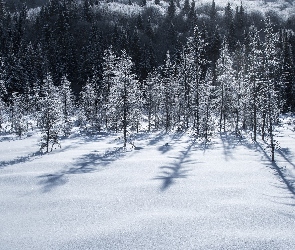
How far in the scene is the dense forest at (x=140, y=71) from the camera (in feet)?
102

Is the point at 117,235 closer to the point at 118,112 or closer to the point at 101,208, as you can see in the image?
the point at 101,208

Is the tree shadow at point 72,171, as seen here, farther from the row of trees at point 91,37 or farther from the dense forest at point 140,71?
the row of trees at point 91,37

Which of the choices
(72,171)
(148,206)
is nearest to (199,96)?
(72,171)

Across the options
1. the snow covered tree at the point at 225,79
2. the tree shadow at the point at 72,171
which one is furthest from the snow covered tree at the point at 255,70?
the tree shadow at the point at 72,171

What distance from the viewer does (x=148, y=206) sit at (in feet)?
35.4

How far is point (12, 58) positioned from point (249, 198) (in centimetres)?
9014

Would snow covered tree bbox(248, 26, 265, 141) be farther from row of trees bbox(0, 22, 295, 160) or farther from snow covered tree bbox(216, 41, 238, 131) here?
snow covered tree bbox(216, 41, 238, 131)

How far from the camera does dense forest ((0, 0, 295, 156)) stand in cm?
3122

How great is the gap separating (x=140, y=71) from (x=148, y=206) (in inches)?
3572

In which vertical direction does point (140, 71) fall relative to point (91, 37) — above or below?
below

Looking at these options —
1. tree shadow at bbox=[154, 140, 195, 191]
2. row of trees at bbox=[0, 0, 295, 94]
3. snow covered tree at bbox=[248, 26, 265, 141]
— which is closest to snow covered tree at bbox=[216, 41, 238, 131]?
snow covered tree at bbox=[248, 26, 265, 141]

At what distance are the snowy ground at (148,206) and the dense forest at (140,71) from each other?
8.54 metres

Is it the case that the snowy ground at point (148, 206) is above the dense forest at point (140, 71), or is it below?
below

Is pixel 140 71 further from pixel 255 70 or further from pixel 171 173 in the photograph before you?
pixel 171 173
